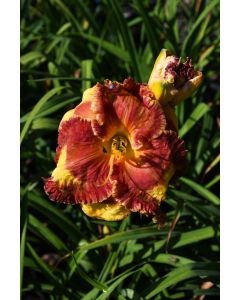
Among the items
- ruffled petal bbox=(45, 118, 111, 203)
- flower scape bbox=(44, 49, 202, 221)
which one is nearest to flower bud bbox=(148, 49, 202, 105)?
flower scape bbox=(44, 49, 202, 221)

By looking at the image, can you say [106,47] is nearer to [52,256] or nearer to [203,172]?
[203,172]

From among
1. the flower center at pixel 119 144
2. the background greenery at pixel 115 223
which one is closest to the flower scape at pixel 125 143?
the flower center at pixel 119 144

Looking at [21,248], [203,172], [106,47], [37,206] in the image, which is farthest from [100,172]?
[106,47]

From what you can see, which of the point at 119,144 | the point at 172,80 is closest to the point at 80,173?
the point at 119,144

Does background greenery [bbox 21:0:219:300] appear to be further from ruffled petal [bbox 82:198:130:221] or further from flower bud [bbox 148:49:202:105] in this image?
flower bud [bbox 148:49:202:105]

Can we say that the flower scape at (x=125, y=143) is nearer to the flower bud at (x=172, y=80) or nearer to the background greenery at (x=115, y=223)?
the flower bud at (x=172, y=80)

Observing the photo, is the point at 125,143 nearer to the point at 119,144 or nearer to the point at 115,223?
the point at 119,144
